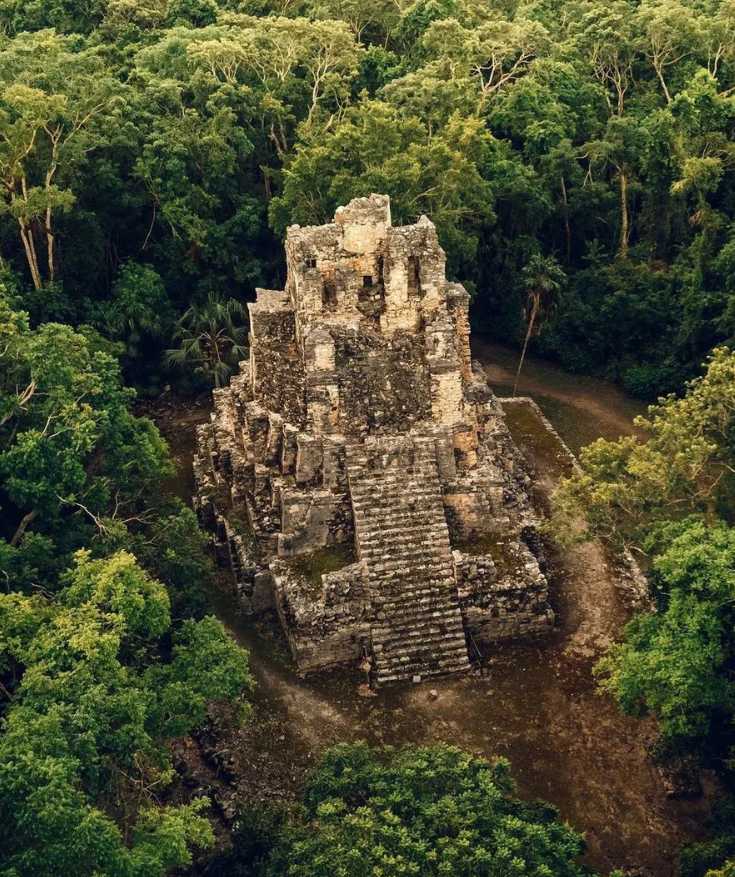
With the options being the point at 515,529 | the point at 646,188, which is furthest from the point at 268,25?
the point at 515,529

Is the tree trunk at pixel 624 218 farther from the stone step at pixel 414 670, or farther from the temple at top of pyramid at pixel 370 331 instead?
the stone step at pixel 414 670

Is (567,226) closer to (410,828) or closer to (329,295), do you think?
(329,295)

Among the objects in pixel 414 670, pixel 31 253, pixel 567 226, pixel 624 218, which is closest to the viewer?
pixel 414 670

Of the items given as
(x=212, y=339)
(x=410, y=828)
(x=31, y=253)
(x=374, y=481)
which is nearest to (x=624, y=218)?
(x=212, y=339)

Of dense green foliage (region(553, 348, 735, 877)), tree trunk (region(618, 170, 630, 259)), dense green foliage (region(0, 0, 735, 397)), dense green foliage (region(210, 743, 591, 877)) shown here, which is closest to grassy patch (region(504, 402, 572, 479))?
dense green foliage (region(0, 0, 735, 397))

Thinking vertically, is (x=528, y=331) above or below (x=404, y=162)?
below

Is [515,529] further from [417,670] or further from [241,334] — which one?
[241,334]
